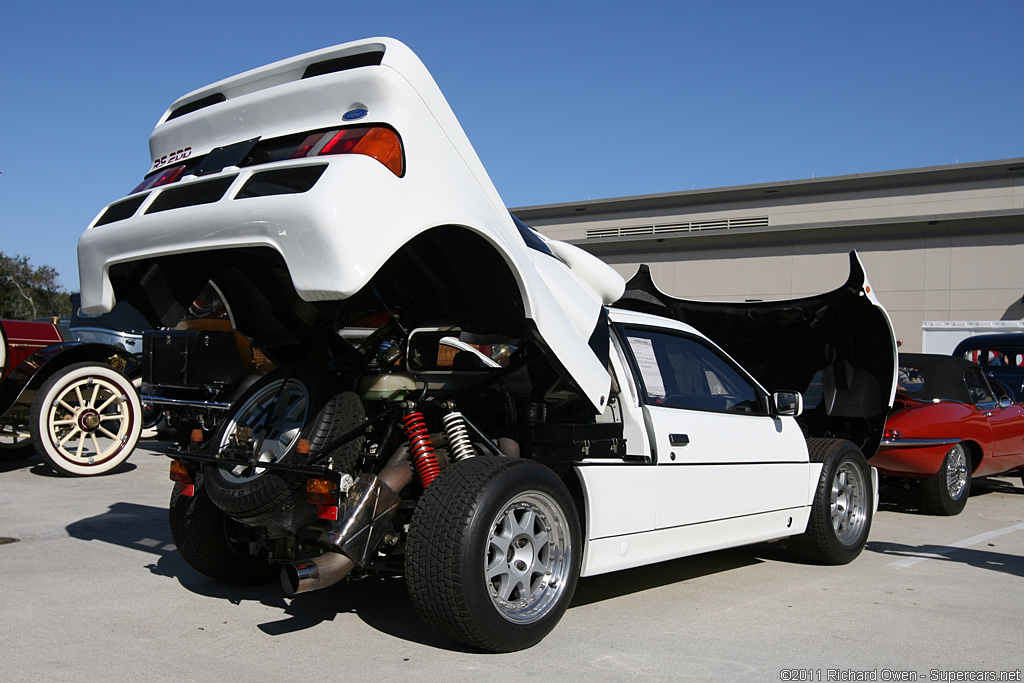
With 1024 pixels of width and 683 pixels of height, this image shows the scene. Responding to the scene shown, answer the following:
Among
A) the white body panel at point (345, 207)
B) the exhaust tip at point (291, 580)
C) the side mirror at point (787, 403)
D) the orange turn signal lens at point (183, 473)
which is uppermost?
the white body panel at point (345, 207)

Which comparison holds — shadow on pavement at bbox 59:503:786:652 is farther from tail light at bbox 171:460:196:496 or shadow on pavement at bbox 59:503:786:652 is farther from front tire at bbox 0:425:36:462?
front tire at bbox 0:425:36:462

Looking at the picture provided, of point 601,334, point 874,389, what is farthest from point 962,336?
point 601,334

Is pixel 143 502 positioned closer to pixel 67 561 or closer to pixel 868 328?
pixel 67 561

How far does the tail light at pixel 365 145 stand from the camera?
12.8ft

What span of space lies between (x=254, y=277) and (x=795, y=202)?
2917 centimetres

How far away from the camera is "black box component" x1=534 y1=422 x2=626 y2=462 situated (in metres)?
4.78

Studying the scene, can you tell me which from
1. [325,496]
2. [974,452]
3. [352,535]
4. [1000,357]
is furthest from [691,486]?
[1000,357]

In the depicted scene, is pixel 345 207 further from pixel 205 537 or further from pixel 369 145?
pixel 205 537

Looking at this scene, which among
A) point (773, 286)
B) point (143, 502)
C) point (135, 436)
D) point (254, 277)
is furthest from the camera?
point (773, 286)

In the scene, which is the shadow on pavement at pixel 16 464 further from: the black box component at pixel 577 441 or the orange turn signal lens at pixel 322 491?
the black box component at pixel 577 441

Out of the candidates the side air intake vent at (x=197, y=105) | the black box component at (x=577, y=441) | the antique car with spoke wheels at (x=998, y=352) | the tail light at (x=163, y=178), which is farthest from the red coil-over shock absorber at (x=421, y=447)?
the antique car with spoke wheels at (x=998, y=352)

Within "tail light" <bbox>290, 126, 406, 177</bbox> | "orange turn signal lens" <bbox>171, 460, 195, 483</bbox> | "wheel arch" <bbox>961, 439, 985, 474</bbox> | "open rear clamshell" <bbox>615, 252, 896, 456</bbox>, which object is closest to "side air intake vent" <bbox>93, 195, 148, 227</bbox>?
"tail light" <bbox>290, 126, 406, 177</bbox>

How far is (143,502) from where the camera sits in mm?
8312

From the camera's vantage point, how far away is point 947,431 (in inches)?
346
